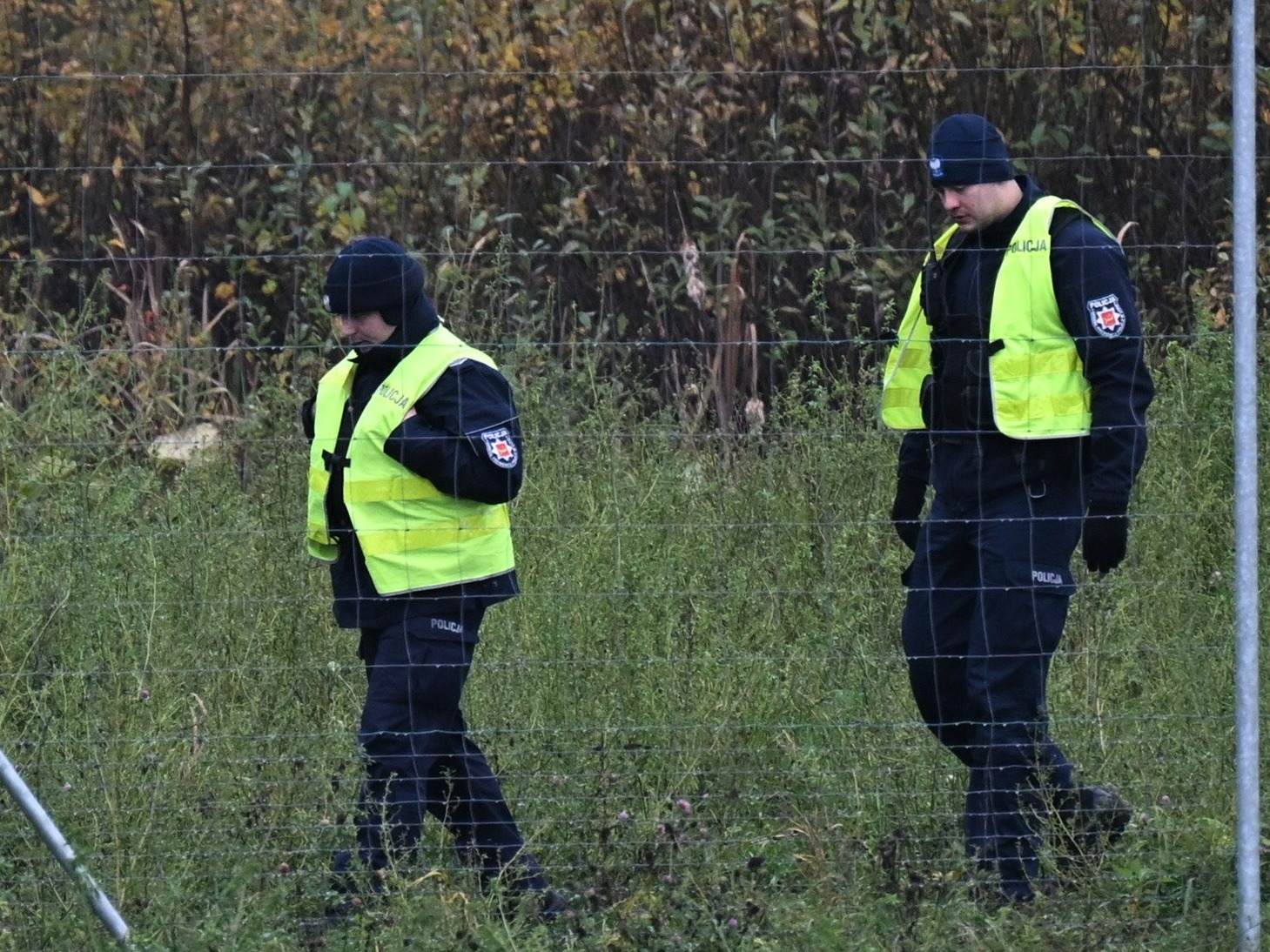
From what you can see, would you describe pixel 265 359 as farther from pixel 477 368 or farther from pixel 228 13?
pixel 477 368

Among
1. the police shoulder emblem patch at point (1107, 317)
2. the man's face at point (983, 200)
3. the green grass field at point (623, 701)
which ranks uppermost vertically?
the man's face at point (983, 200)

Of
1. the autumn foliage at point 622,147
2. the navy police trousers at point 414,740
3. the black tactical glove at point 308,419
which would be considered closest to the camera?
the navy police trousers at point 414,740

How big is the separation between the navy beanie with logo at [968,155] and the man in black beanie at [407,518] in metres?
1.22

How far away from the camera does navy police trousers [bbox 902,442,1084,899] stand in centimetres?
458

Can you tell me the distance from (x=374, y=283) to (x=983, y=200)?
5.03ft

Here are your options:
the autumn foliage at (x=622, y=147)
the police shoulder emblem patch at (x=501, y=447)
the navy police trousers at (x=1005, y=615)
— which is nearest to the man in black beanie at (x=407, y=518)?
the police shoulder emblem patch at (x=501, y=447)

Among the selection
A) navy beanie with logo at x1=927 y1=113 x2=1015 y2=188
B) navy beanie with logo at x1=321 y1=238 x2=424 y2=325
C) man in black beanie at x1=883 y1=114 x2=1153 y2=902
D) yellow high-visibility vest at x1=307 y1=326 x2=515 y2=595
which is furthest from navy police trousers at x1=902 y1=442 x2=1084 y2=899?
navy beanie with logo at x1=321 y1=238 x2=424 y2=325

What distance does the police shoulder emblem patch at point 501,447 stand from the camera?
14.3 ft

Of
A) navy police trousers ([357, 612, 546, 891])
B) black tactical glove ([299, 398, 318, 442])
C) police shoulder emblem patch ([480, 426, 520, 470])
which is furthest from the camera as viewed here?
black tactical glove ([299, 398, 318, 442])

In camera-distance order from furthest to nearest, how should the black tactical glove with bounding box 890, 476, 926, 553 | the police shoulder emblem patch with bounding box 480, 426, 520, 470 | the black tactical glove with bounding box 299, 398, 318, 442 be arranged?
the black tactical glove with bounding box 890, 476, 926, 553 → the black tactical glove with bounding box 299, 398, 318, 442 → the police shoulder emblem patch with bounding box 480, 426, 520, 470

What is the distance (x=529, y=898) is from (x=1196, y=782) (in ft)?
6.38

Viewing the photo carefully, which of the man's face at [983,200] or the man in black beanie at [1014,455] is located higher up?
the man's face at [983,200]

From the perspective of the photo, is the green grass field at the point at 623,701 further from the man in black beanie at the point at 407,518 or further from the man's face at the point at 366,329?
the man's face at the point at 366,329

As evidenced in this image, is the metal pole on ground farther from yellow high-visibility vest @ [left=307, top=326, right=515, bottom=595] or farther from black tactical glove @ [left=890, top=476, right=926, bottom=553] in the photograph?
black tactical glove @ [left=890, top=476, right=926, bottom=553]
